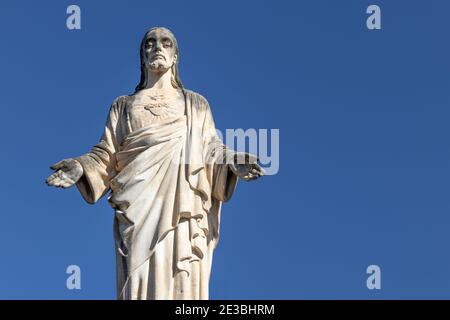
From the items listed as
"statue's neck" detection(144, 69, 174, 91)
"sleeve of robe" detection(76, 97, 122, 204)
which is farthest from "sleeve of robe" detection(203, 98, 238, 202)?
"sleeve of robe" detection(76, 97, 122, 204)

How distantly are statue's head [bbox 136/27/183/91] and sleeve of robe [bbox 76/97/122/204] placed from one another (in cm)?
94

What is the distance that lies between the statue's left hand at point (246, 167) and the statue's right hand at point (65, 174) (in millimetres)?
2660

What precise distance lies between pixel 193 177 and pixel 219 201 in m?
0.67

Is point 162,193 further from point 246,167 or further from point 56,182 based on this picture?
point 56,182

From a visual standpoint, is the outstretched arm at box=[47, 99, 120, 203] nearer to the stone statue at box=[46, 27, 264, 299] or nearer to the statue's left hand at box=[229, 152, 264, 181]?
→ the stone statue at box=[46, 27, 264, 299]

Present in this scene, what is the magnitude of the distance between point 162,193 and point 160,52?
2819 mm

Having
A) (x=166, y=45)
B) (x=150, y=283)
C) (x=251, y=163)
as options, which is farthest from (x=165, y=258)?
(x=166, y=45)

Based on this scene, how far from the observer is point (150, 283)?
24.3m

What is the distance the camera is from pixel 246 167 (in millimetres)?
24500

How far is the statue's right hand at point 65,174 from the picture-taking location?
976 inches

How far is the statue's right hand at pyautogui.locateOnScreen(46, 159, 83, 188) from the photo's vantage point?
24.8 m

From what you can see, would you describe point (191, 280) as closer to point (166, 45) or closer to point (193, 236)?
point (193, 236)

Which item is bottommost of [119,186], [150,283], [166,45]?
[150,283]

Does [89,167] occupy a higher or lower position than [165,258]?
higher
